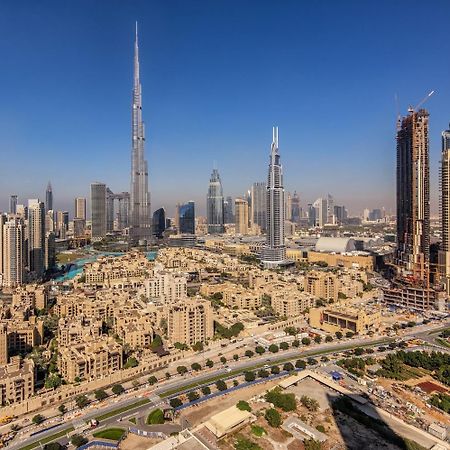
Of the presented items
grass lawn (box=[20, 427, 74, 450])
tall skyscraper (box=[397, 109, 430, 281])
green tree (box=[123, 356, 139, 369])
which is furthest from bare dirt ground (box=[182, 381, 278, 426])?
tall skyscraper (box=[397, 109, 430, 281])

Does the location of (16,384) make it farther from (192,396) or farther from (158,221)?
(158,221)

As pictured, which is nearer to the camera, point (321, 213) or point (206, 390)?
point (206, 390)

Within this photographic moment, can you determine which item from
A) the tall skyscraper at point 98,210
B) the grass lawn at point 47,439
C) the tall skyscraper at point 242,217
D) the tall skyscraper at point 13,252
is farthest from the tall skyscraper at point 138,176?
the grass lawn at point 47,439

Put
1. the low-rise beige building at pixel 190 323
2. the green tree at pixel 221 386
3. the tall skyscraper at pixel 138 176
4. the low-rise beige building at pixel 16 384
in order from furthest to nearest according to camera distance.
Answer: the tall skyscraper at pixel 138 176, the low-rise beige building at pixel 190 323, the green tree at pixel 221 386, the low-rise beige building at pixel 16 384

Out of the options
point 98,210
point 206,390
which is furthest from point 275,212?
point 98,210

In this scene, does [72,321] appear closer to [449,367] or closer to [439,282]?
[449,367]

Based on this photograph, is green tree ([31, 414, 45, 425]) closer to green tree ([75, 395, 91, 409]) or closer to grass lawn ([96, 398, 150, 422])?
green tree ([75, 395, 91, 409])

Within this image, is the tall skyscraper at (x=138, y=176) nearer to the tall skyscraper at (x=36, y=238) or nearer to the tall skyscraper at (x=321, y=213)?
the tall skyscraper at (x=36, y=238)
